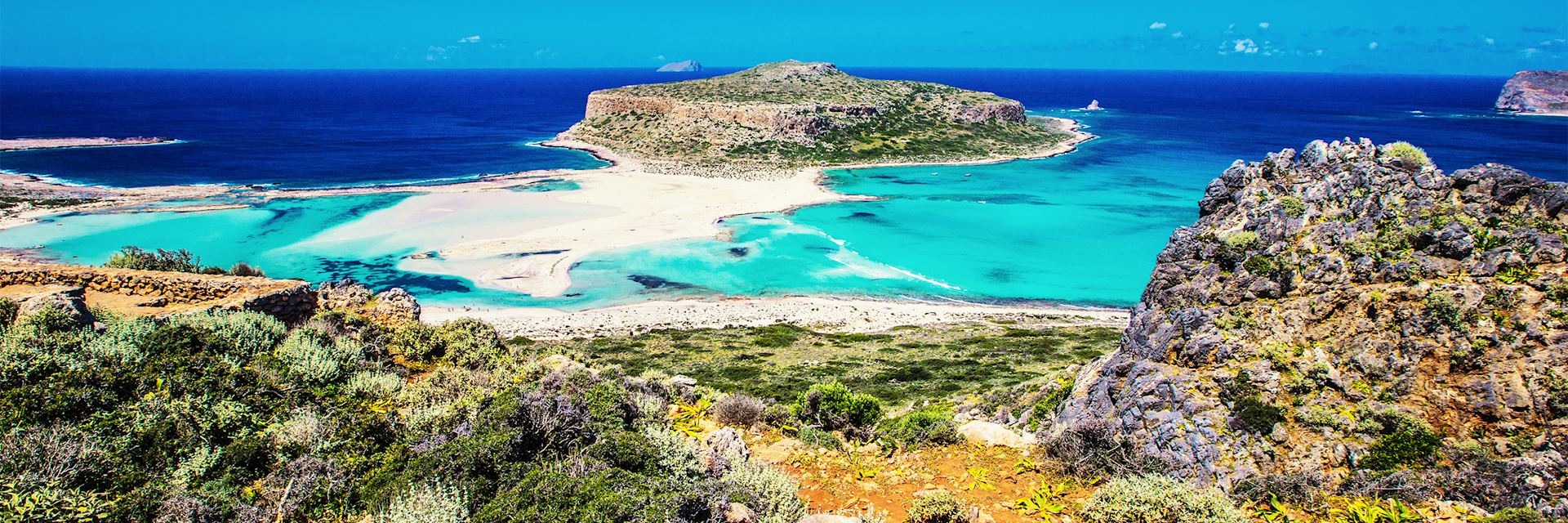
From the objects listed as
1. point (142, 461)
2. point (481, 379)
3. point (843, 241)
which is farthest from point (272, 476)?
point (843, 241)

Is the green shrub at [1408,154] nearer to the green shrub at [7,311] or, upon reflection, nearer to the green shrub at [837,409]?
the green shrub at [837,409]

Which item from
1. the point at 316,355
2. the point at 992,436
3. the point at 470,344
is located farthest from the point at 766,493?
the point at 470,344

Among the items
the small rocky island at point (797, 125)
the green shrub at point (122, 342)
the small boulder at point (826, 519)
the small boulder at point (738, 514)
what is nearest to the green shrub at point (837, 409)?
the small boulder at point (826, 519)

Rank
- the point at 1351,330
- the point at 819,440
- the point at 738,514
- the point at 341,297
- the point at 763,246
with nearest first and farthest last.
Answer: the point at 738,514 < the point at 819,440 < the point at 1351,330 < the point at 341,297 < the point at 763,246

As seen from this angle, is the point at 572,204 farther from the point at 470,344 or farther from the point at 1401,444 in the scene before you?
the point at 1401,444

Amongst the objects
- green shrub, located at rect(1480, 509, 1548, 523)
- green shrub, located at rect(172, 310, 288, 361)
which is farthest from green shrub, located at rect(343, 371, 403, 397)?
green shrub, located at rect(1480, 509, 1548, 523)

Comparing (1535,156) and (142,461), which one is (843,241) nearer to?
(142,461)

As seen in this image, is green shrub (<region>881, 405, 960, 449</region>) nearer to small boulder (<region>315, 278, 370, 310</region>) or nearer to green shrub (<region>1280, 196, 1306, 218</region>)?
green shrub (<region>1280, 196, 1306, 218</region>)
